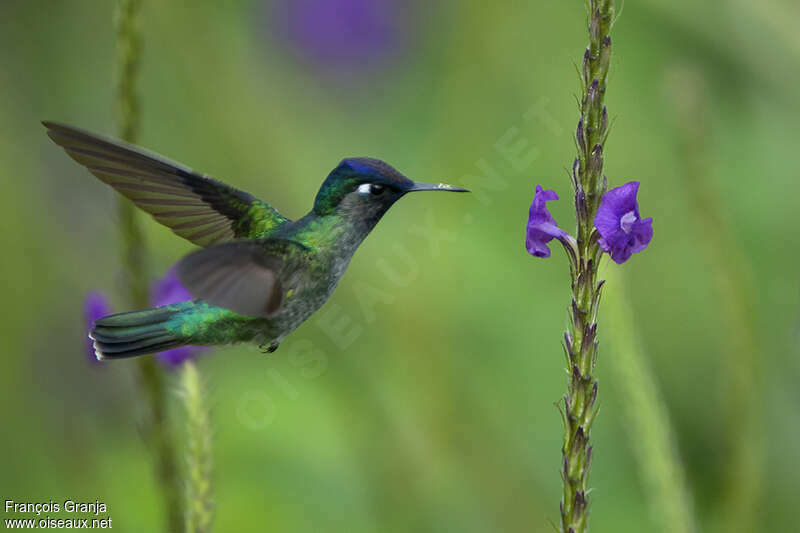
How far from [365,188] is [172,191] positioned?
480 millimetres

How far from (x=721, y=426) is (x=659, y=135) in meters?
2.08

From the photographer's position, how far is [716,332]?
4898 mm

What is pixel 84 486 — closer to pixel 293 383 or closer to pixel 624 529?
pixel 293 383

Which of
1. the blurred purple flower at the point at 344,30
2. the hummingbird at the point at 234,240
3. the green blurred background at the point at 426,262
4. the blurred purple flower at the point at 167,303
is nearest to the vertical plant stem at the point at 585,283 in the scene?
the hummingbird at the point at 234,240

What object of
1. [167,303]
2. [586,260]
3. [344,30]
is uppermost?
[344,30]

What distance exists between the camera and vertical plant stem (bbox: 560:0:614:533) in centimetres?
135

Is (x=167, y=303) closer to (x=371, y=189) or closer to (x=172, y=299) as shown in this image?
(x=172, y=299)

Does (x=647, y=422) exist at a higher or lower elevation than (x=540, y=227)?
lower

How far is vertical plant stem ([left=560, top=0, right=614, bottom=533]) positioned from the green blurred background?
3.56ft

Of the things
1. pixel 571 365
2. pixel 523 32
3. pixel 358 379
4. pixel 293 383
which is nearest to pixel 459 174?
pixel 358 379

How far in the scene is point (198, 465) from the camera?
1.92 m

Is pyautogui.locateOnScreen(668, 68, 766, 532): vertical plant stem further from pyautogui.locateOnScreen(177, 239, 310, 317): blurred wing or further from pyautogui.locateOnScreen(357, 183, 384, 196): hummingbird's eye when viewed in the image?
pyautogui.locateOnScreen(177, 239, 310, 317): blurred wing

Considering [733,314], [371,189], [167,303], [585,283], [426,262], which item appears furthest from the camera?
[426,262]

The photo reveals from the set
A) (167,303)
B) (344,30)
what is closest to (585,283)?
(167,303)
